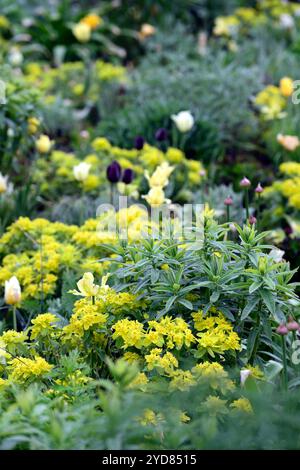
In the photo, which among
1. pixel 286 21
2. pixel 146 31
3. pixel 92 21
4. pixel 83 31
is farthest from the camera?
pixel 286 21

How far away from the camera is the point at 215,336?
88.4 inches

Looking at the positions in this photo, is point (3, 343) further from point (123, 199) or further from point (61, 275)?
point (123, 199)

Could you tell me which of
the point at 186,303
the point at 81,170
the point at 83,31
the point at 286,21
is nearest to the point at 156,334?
the point at 186,303

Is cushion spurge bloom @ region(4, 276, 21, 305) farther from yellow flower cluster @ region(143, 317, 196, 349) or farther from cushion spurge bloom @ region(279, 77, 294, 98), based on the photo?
cushion spurge bloom @ region(279, 77, 294, 98)

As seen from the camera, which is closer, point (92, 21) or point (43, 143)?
point (43, 143)

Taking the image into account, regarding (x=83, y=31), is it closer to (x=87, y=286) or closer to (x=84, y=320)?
(x=87, y=286)

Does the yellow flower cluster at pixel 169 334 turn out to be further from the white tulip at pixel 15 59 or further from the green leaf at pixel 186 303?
the white tulip at pixel 15 59

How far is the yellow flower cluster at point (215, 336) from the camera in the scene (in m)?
2.23

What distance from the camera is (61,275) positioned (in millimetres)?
3182

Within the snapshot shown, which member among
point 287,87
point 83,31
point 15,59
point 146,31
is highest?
point 146,31

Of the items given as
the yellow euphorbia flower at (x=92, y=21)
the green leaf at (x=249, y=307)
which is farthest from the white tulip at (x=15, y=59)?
the green leaf at (x=249, y=307)

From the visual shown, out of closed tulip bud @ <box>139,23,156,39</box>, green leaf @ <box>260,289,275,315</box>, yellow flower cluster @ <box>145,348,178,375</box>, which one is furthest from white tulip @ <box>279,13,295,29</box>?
yellow flower cluster @ <box>145,348,178,375</box>

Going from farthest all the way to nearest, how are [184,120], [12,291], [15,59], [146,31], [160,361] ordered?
[146,31] → [15,59] → [184,120] → [12,291] → [160,361]

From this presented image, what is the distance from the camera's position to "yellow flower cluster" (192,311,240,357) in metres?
2.23
